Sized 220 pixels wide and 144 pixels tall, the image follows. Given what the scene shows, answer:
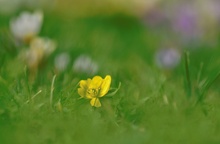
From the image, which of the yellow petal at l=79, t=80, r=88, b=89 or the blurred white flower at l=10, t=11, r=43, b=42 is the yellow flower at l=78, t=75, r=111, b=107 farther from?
the blurred white flower at l=10, t=11, r=43, b=42

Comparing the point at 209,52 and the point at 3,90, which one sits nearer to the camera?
the point at 3,90

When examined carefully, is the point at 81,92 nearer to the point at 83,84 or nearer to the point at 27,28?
the point at 83,84

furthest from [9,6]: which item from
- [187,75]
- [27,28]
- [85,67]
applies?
[187,75]

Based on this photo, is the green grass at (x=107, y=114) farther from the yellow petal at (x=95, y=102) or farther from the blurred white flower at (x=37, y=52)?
the blurred white flower at (x=37, y=52)

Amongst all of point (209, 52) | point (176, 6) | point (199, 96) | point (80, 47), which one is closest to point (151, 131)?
point (199, 96)

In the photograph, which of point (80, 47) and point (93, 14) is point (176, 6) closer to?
point (93, 14)
